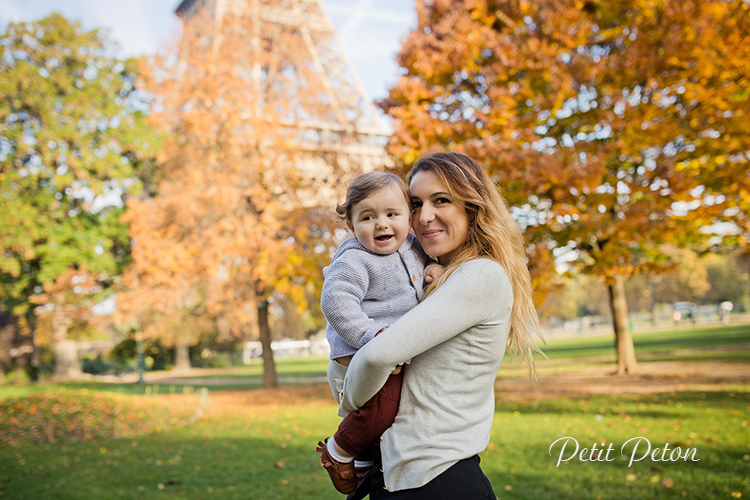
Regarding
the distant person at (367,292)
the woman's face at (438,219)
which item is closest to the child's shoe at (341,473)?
the distant person at (367,292)

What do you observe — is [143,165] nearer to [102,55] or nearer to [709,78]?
[102,55]

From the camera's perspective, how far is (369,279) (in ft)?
6.08

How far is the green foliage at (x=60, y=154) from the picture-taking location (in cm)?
1917

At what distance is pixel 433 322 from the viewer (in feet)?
5.21

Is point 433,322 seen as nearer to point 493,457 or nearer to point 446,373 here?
point 446,373

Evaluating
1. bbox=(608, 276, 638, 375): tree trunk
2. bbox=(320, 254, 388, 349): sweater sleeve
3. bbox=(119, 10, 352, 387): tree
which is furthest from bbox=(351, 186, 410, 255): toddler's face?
bbox=(608, 276, 638, 375): tree trunk

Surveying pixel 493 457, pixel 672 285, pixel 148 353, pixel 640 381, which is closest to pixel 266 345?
pixel 640 381

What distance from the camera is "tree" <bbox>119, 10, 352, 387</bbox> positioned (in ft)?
43.6

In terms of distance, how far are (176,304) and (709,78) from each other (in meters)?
14.2

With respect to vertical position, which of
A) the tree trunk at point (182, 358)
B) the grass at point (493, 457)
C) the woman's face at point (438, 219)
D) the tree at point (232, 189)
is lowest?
the tree trunk at point (182, 358)

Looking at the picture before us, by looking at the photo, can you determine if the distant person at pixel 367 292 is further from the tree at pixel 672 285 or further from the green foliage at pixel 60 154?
the tree at pixel 672 285

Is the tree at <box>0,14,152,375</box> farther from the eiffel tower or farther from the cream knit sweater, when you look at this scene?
the cream knit sweater

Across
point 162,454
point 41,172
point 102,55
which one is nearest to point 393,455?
point 162,454

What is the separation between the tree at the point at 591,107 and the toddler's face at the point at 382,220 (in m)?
7.25
